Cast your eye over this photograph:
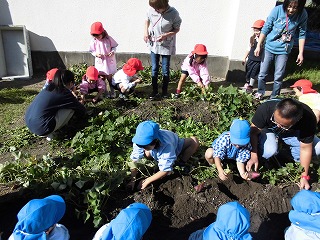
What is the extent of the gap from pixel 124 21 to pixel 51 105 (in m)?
3.03

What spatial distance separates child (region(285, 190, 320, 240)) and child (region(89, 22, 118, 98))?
3.57 m

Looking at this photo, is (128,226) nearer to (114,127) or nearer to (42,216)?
(42,216)

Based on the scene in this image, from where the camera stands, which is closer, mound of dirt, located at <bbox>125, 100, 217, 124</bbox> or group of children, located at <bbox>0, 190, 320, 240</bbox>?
A: group of children, located at <bbox>0, 190, 320, 240</bbox>

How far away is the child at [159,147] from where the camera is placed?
112 inches

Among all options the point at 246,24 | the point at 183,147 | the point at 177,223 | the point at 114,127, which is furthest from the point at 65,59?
the point at 177,223

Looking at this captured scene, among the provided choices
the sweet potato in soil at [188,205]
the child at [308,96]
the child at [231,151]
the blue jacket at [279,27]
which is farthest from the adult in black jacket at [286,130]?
the blue jacket at [279,27]

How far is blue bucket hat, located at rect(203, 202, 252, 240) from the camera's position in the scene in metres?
2.22

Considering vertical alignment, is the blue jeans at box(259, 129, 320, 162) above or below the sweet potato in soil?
above

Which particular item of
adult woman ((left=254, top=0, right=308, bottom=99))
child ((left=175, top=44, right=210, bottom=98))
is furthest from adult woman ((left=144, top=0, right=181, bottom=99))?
adult woman ((left=254, top=0, right=308, bottom=99))

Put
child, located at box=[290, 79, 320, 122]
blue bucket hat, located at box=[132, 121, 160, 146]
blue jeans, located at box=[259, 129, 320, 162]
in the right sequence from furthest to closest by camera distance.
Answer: child, located at box=[290, 79, 320, 122] < blue jeans, located at box=[259, 129, 320, 162] < blue bucket hat, located at box=[132, 121, 160, 146]

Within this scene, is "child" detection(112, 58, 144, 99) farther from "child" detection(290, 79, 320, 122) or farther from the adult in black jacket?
"child" detection(290, 79, 320, 122)

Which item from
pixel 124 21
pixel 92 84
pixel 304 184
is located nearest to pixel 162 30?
pixel 92 84

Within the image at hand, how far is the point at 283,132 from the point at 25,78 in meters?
5.22

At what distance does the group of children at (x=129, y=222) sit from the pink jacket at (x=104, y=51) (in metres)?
3.29
